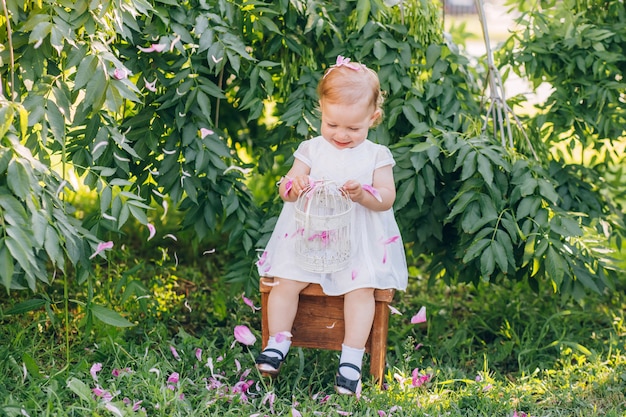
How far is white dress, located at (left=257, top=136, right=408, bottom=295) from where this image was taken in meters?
2.80

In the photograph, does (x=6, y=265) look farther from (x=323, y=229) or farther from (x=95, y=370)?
(x=323, y=229)

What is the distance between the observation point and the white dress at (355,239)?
280 centimetres

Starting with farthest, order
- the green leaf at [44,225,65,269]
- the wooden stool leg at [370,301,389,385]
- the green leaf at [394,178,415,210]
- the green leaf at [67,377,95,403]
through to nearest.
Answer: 1. the green leaf at [394,178,415,210]
2. the wooden stool leg at [370,301,389,385]
3. the green leaf at [67,377,95,403]
4. the green leaf at [44,225,65,269]

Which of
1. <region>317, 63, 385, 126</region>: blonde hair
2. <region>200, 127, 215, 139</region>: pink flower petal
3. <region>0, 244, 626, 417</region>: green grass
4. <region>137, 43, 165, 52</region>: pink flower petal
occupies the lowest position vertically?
<region>0, 244, 626, 417</region>: green grass

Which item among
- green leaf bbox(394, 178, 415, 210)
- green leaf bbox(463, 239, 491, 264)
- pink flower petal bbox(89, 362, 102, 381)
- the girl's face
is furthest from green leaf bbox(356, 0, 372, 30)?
pink flower petal bbox(89, 362, 102, 381)

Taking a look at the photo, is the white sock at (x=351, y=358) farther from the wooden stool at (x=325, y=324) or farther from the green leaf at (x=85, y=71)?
the green leaf at (x=85, y=71)

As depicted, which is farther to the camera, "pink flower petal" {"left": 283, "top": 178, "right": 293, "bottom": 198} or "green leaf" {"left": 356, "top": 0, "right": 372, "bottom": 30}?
"green leaf" {"left": 356, "top": 0, "right": 372, "bottom": 30}

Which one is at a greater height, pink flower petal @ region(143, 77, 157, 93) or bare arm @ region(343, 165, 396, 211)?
pink flower petal @ region(143, 77, 157, 93)

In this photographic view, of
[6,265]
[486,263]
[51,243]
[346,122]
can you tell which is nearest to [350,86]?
[346,122]

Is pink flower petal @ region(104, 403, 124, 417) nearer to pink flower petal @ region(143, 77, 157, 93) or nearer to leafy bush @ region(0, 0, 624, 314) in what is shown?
leafy bush @ region(0, 0, 624, 314)

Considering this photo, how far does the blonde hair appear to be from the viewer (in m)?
2.69

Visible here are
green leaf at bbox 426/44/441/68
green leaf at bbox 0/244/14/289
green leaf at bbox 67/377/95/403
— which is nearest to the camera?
green leaf at bbox 0/244/14/289

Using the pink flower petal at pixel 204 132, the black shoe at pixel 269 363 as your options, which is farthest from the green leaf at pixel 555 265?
the pink flower petal at pixel 204 132

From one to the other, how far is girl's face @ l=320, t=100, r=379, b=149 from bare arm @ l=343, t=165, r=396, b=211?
Result: 14 centimetres
